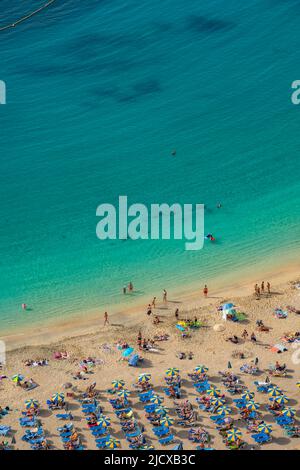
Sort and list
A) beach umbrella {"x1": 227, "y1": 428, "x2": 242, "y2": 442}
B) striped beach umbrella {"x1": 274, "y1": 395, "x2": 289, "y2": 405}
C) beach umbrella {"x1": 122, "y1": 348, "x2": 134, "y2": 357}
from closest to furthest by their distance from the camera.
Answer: beach umbrella {"x1": 227, "y1": 428, "x2": 242, "y2": 442}, striped beach umbrella {"x1": 274, "y1": 395, "x2": 289, "y2": 405}, beach umbrella {"x1": 122, "y1": 348, "x2": 134, "y2": 357}

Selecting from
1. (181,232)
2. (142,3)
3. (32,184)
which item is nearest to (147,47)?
(142,3)

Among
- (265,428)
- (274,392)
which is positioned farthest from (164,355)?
(265,428)

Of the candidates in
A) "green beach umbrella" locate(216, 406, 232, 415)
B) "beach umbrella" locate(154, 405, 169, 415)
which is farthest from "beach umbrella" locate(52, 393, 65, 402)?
"green beach umbrella" locate(216, 406, 232, 415)

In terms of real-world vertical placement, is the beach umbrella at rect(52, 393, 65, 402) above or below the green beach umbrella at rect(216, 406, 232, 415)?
above

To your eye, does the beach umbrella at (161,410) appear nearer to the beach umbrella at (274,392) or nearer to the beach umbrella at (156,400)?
the beach umbrella at (156,400)

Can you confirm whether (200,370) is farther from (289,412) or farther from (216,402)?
(289,412)

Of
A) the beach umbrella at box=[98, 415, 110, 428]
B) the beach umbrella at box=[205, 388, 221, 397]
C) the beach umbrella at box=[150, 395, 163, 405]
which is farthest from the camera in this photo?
the beach umbrella at box=[205, 388, 221, 397]

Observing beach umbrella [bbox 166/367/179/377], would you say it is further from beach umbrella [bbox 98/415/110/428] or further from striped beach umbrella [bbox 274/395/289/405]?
striped beach umbrella [bbox 274/395/289/405]
